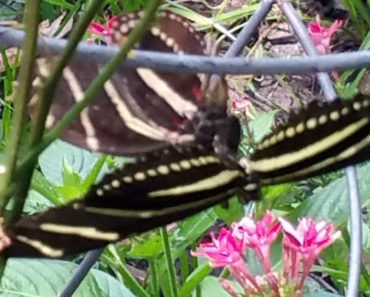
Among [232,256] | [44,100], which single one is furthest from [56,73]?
[232,256]

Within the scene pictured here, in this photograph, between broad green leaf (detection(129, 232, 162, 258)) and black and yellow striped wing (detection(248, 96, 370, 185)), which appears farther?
broad green leaf (detection(129, 232, 162, 258))

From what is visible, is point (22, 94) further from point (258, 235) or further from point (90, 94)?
point (258, 235)

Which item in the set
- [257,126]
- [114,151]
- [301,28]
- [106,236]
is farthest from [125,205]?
[257,126]

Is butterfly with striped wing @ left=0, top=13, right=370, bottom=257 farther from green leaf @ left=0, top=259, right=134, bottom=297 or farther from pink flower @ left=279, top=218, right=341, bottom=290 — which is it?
green leaf @ left=0, top=259, right=134, bottom=297

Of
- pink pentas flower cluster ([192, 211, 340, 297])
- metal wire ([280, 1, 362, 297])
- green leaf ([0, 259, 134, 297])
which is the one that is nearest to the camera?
metal wire ([280, 1, 362, 297])

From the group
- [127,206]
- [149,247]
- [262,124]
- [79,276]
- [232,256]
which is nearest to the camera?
[127,206]

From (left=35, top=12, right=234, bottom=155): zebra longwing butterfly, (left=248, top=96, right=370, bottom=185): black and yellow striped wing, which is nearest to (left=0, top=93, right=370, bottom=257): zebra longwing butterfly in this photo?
(left=248, top=96, right=370, bottom=185): black and yellow striped wing
